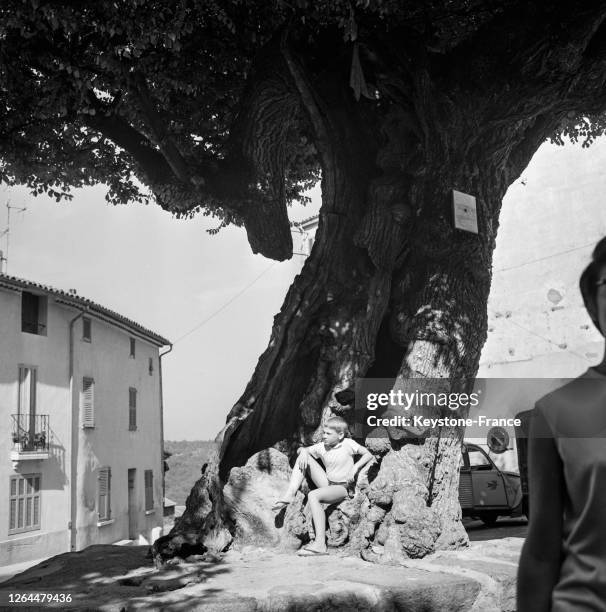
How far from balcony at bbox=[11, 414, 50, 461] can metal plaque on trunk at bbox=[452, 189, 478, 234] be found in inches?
725

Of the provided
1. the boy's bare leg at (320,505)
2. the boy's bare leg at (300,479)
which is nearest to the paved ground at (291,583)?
the boy's bare leg at (320,505)

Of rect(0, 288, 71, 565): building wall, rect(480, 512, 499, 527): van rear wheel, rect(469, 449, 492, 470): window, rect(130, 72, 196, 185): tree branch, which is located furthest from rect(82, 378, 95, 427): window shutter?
rect(130, 72, 196, 185): tree branch

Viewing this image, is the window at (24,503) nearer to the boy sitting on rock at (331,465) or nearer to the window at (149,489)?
the window at (149,489)

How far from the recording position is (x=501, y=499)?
47.0ft

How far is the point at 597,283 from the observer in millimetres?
1537

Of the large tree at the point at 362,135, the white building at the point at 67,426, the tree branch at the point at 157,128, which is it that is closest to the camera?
the large tree at the point at 362,135

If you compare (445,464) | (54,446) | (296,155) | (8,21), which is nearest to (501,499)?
(445,464)

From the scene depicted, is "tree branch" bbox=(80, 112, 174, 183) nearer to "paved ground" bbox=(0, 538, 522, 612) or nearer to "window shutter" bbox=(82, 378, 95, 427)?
"paved ground" bbox=(0, 538, 522, 612)

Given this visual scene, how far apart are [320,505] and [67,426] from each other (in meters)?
20.2

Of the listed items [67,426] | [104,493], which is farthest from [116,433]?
[67,426]

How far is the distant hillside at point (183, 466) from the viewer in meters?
45.7

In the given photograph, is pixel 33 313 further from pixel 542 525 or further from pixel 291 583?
pixel 542 525

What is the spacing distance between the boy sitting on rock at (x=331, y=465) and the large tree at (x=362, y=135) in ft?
1.07

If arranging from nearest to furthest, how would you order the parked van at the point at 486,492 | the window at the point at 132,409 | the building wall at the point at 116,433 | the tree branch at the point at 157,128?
the tree branch at the point at 157,128, the parked van at the point at 486,492, the building wall at the point at 116,433, the window at the point at 132,409
